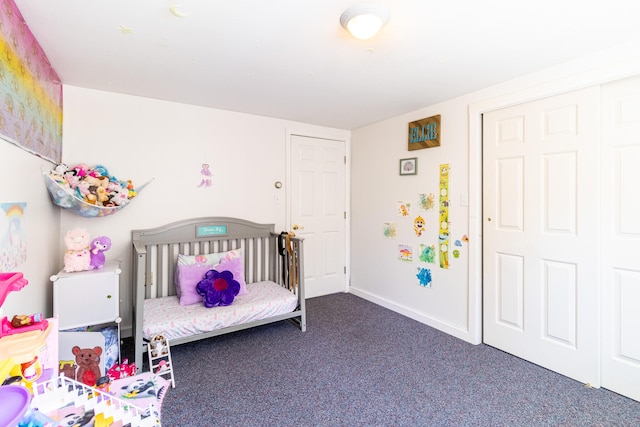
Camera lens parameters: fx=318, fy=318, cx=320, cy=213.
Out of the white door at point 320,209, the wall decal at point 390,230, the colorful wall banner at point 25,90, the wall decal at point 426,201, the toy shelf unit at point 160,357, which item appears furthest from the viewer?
Result: the white door at point 320,209

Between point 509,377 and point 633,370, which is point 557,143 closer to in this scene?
point 633,370

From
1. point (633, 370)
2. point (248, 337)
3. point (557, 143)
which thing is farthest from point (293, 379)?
point (557, 143)

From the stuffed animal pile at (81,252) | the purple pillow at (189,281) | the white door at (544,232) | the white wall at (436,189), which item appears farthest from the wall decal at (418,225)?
the stuffed animal pile at (81,252)

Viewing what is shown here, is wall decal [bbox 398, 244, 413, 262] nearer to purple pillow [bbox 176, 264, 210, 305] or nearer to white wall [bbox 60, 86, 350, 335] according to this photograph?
white wall [bbox 60, 86, 350, 335]

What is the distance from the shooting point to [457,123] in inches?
110

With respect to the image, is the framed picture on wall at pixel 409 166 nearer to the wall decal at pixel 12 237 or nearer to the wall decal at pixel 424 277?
the wall decal at pixel 424 277

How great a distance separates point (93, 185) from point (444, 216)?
2.92m

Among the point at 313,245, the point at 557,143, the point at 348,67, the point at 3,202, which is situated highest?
the point at 348,67

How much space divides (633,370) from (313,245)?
2841 mm

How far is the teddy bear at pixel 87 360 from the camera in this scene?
1.98 meters

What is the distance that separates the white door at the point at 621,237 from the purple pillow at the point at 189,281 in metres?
2.94

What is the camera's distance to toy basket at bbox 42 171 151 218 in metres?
2.11

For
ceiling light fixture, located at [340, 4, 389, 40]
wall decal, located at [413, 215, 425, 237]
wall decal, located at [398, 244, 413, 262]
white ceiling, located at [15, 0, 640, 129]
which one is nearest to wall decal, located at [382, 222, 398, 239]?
wall decal, located at [398, 244, 413, 262]

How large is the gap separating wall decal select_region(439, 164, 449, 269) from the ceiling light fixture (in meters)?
1.62
